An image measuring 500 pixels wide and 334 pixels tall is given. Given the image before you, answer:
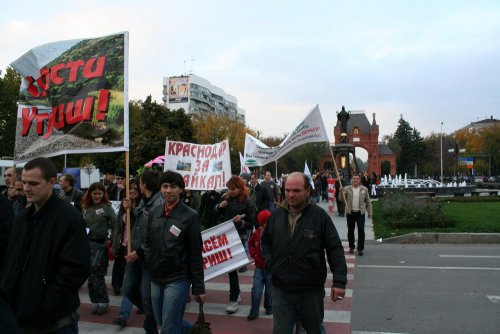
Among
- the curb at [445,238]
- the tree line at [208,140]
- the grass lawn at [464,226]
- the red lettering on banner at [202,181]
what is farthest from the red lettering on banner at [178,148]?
the tree line at [208,140]

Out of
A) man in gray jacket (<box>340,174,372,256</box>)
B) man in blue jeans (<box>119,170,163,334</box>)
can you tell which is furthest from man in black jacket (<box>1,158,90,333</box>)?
man in gray jacket (<box>340,174,372,256</box>)

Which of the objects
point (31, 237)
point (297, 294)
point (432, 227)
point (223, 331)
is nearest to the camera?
point (31, 237)

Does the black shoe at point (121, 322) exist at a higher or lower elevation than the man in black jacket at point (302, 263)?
lower

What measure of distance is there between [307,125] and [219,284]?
492cm

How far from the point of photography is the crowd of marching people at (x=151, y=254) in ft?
9.86

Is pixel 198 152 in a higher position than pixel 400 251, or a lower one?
higher

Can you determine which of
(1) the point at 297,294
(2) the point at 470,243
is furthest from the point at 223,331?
(2) the point at 470,243

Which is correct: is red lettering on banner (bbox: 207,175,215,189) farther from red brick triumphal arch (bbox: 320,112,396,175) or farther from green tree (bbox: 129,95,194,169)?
red brick triumphal arch (bbox: 320,112,396,175)

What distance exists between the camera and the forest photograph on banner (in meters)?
5.59

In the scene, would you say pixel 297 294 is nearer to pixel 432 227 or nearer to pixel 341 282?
pixel 341 282

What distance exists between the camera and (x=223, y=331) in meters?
5.76

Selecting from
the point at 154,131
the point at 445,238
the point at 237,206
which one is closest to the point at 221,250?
the point at 237,206

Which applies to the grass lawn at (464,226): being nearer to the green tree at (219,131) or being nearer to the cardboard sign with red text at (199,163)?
the cardboard sign with red text at (199,163)

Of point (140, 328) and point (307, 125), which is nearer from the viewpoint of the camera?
point (140, 328)
